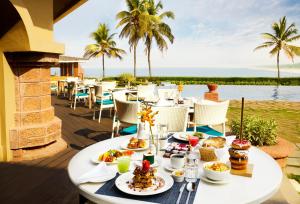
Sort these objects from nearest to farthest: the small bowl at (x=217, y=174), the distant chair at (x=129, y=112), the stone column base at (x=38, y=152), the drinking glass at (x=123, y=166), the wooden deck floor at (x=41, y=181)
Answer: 1. the small bowl at (x=217, y=174)
2. the drinking glass at (x=123, y=166)
3. the wooden deck floor at (x=41, y=181)
4. the distant chair at (x=129, y=112)
5. the stone column base at (x=38, y=152)

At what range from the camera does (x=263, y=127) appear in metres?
3.51

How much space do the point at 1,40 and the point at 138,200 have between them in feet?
11.8

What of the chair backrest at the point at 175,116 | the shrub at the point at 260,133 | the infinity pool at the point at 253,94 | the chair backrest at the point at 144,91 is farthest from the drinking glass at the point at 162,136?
the infinity pool at the point at 253,94

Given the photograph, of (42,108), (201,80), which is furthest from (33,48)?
(201,80)

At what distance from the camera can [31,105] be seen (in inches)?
165

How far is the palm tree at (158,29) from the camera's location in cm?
2595

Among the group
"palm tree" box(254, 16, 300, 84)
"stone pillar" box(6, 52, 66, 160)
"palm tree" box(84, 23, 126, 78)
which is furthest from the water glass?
"palm tree" box(254, 16, 300, 84)

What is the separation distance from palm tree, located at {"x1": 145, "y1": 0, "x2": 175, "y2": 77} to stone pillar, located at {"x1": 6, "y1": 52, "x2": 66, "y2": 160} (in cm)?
2214

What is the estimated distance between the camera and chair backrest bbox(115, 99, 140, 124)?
13.2ft

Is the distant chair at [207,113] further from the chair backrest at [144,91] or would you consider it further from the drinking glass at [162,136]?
the chair backrest at [144,91]

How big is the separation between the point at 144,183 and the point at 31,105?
3296mm

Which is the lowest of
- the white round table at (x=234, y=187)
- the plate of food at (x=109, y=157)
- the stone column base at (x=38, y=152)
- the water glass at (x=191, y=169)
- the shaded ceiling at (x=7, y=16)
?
the stone column base at (x=38, y=152)

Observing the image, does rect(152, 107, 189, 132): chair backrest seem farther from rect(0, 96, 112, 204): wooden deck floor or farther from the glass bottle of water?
the glass bottle of water

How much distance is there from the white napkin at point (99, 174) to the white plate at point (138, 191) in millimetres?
72
